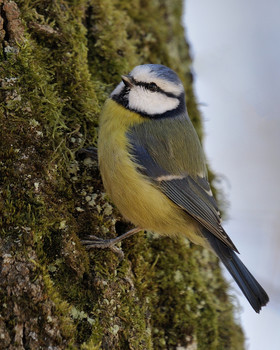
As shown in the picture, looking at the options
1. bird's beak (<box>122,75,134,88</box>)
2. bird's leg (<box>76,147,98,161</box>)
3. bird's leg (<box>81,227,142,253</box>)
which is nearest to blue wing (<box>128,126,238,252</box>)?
bird's leg (<box>76,147,98,161</box>)

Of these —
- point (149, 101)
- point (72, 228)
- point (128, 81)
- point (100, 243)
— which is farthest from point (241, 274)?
point (128, 81)

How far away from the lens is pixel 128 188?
6.96 feet

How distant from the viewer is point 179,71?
10.1ft

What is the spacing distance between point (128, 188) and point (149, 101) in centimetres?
53

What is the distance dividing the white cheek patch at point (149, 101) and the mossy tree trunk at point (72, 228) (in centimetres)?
19

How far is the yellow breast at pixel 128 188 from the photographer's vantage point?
6.84 ft

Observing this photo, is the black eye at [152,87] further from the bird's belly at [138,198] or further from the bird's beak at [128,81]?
the bird's belly at [138,198]

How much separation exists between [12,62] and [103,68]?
0.70 meters

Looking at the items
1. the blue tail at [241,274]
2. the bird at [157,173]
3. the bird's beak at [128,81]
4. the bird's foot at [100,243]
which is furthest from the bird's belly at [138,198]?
the bird's beak at [128,81]

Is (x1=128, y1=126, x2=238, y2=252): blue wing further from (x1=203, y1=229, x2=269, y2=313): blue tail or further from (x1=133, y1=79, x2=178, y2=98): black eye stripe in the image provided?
(x1=133, y1=79, x2=178, y2=98): black eye stripe

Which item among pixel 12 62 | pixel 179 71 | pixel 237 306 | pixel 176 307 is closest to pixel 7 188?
pixel 12 62

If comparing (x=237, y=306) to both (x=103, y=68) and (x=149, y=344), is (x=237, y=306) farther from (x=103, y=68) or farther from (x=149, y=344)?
(x=103, y=68)

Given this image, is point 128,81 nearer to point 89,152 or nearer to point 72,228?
point 89,152

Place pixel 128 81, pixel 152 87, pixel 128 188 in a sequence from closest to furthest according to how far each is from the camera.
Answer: pixel 128 188 → pixel 128 81 → pixel 152 87
